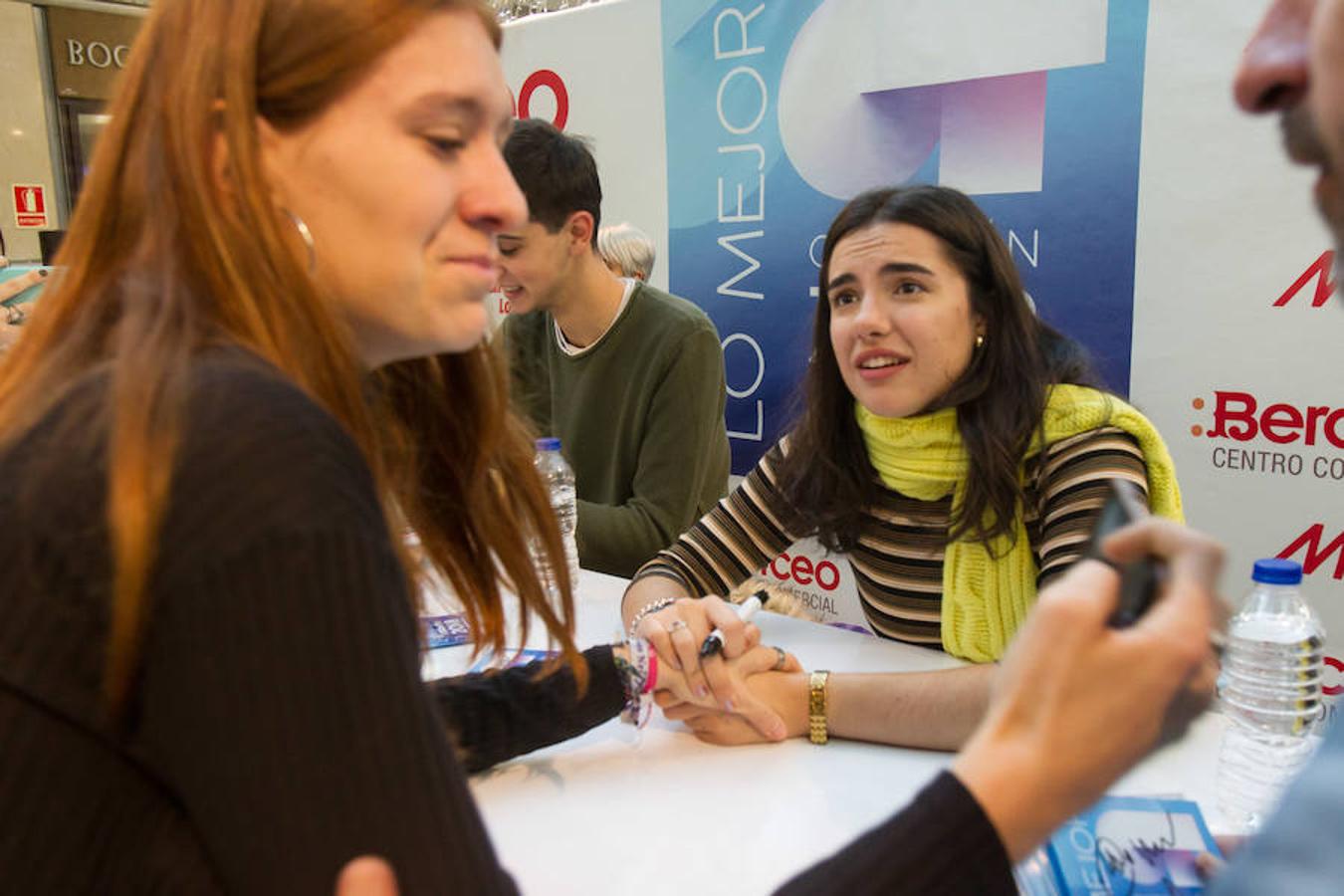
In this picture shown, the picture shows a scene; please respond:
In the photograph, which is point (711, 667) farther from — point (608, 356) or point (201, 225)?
point (608, 356)

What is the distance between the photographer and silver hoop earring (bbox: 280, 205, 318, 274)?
0.78m

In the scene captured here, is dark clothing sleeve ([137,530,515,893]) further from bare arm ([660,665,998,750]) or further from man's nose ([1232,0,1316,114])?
bare arm ([660,665,998,750])

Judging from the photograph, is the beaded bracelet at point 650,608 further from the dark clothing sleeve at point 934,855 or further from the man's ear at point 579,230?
the man's ear at point 579,230

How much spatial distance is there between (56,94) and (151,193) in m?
7.21

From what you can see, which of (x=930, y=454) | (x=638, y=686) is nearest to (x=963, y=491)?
(x=930, y=454)

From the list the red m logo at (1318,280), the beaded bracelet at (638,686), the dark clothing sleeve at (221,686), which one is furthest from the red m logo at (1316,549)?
the dark clothing sleeve at (221,686)

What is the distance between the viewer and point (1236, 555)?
2455mm

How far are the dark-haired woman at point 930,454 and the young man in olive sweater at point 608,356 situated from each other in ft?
1.52

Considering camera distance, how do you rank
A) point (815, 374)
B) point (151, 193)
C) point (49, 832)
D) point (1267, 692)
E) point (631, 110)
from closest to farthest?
point (49, 832) → point (151, 193) → point (1267, 692) → point (815, 374) → point (631, 110)

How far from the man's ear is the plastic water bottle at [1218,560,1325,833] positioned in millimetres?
1691

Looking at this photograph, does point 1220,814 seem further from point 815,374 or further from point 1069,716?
point 815,374

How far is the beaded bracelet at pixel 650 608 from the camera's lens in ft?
4.71

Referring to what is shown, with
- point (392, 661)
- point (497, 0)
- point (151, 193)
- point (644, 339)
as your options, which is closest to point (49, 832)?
point (392, 661)

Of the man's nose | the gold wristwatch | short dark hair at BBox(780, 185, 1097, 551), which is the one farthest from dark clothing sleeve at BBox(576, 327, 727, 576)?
the man's nose
